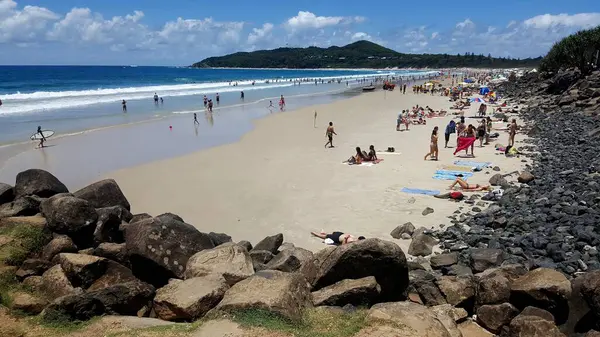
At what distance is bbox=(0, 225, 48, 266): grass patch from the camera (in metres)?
6.92

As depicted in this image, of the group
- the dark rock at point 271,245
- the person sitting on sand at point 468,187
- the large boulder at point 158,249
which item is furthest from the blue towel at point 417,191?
the large boulder at point 158,249

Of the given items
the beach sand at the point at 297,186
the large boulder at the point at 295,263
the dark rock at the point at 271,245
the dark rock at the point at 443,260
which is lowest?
the beach sand at the point at 297,186

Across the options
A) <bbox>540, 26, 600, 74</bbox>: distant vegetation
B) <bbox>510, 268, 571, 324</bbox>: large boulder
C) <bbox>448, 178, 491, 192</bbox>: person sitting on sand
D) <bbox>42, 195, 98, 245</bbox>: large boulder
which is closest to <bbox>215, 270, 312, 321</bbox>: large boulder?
<bbox>510, 268, 571, 324</bbox>: large boulder

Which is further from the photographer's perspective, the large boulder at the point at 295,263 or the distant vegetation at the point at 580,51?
the distant vegetation at the point at 580,51

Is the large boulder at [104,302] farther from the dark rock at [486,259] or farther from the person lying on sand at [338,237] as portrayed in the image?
the dark rock at [486,259]

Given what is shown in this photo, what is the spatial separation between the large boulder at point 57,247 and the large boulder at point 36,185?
267cm

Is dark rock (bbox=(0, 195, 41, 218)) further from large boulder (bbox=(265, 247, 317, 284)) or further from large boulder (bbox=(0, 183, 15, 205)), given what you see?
large boulder (bbox=(265, 247, 317, 284))

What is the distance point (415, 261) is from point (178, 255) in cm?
465

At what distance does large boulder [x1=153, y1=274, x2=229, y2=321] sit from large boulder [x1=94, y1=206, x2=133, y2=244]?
93.6 inches

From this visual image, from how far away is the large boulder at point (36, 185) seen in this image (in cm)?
955

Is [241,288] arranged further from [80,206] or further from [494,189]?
[494,189]

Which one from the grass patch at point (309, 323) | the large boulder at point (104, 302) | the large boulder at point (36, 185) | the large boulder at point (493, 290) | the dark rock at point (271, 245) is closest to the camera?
the grass patch at point (309, 323)

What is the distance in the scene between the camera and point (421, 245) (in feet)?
31.4

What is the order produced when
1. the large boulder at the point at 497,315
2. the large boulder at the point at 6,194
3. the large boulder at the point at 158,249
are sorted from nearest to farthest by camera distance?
the large boulder at the point at 497,315 → the large boulder at the point at 158,249 → the large boulder at the point at 6,194
